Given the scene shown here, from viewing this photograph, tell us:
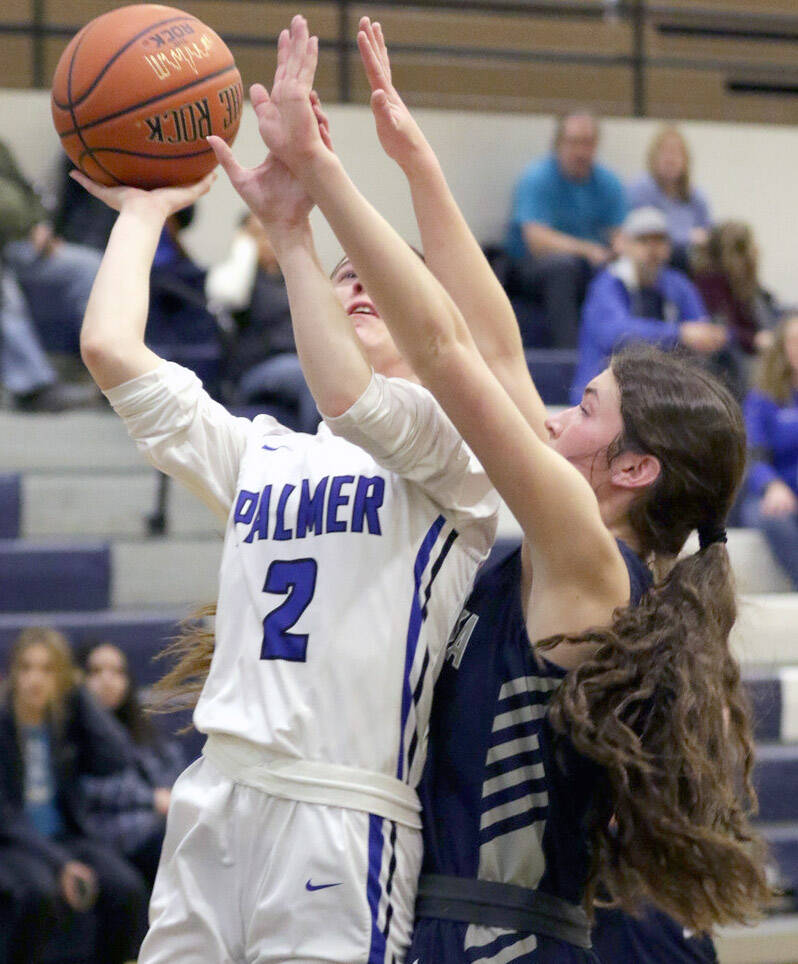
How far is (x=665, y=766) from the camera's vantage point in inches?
84.7

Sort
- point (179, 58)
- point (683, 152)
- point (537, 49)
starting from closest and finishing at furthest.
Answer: point (179, 58) → point (683, 152) → point (537, 49)

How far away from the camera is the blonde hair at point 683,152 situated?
7.10m

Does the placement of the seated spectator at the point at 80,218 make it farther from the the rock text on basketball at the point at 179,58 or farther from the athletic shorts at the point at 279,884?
the athletic shorts at the point at 279,884

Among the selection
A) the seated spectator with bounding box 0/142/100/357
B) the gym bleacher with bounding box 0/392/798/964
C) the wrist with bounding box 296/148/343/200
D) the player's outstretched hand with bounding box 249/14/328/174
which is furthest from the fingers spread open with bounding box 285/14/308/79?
the seated spectator with bounding box 0/142/100/357

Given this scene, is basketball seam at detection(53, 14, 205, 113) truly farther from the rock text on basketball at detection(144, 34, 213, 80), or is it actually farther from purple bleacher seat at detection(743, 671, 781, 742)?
purple bleacher seat at detection(743, 671, 781, 742)

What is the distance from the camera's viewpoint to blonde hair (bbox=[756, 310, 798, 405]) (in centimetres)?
603

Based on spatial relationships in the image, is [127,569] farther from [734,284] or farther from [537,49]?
[537,49]

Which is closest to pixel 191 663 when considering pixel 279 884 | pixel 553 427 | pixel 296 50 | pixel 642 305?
pixel 279 884

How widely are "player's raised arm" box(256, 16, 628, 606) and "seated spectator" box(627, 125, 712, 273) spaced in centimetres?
526

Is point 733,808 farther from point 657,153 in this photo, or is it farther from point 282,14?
point 282,14

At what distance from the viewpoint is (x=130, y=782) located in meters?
4.86

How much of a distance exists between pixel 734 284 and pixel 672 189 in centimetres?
62

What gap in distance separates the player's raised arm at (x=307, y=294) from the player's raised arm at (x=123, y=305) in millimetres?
218

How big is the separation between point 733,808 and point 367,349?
35.9 inches
